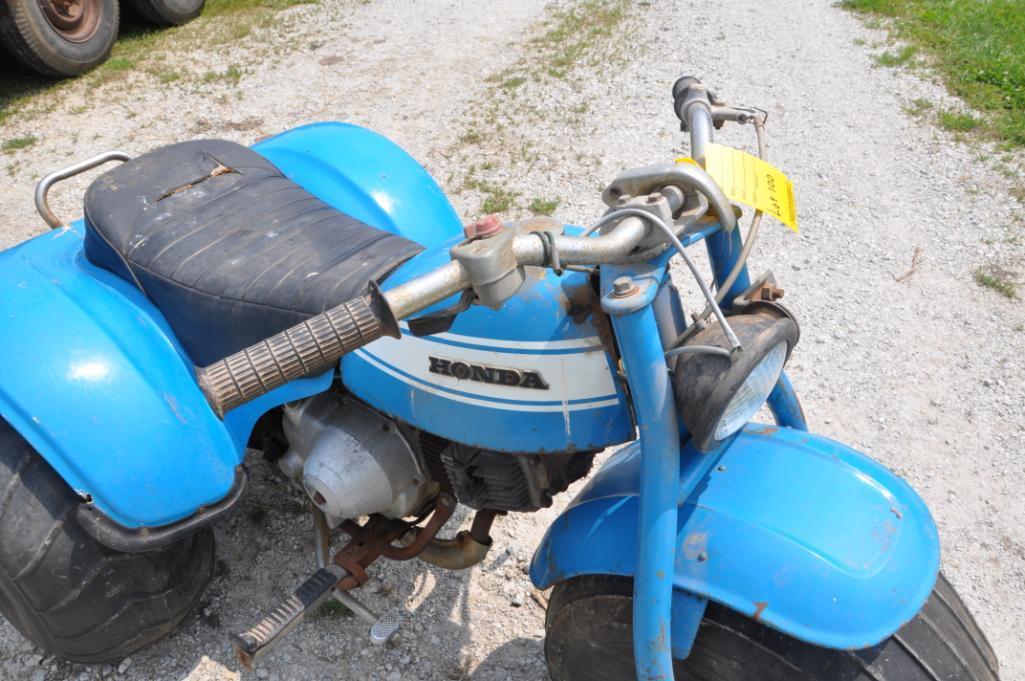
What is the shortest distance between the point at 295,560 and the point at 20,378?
1099 millimetres

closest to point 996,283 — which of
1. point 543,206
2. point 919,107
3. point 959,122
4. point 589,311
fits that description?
point 959,122

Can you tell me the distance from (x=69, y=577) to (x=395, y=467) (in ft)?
2.72

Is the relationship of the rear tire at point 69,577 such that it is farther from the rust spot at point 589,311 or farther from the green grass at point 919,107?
the green grass at point 919,107

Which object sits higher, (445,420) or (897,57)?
(445,420)

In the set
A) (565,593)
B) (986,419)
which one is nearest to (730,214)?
(565,593)

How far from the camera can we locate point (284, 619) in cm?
202

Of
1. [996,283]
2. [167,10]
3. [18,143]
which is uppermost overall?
[167,10]

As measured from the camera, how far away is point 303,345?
1.27 m

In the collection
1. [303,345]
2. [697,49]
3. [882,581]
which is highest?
[303,345]

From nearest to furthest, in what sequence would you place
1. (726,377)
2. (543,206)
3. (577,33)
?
(726,377) → (543,206) → (577,33)

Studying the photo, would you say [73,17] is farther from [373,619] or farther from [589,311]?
[589,311]

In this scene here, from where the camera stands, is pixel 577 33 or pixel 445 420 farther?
pixel 577 33

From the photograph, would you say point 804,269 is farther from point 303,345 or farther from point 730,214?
point 303,345

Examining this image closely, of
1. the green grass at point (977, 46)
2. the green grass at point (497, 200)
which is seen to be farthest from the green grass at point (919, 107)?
the green grass at point (497, 200)
